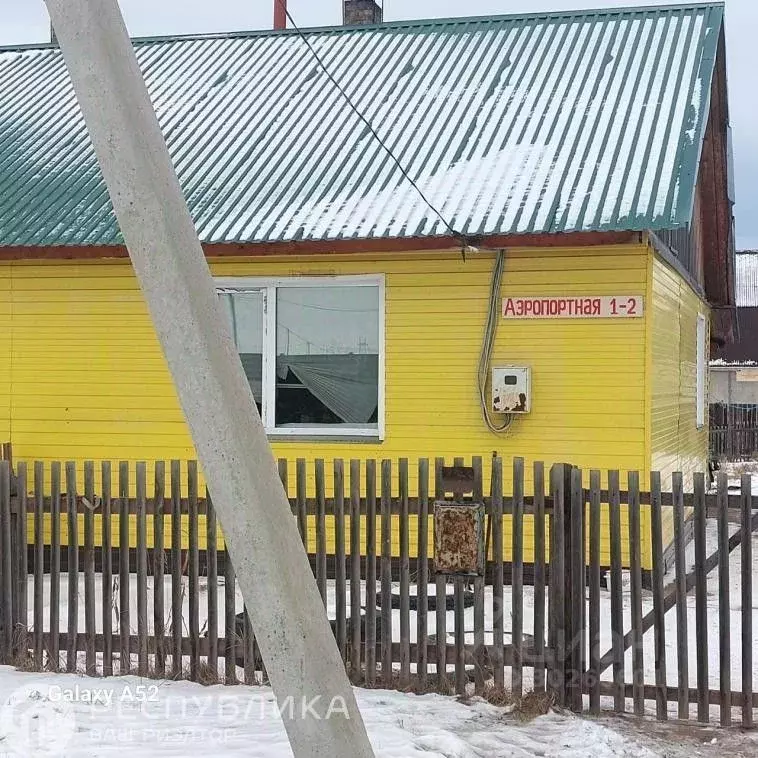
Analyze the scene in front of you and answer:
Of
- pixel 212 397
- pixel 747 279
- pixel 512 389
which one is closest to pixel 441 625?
pixel 212 397

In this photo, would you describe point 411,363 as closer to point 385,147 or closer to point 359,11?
point 385,147

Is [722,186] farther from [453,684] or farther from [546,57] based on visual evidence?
[453,684]

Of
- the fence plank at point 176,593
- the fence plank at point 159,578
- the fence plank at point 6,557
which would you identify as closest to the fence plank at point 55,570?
the fence plank at point 6,557

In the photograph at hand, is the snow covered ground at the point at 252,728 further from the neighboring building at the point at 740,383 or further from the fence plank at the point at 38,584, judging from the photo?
the neighboring building at the point at 740,383

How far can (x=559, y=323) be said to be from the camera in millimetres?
9773

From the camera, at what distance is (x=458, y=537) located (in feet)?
20.2

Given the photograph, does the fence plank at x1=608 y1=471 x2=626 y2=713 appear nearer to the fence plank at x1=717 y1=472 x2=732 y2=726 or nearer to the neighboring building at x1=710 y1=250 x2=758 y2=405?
the fence plank at x1=717 y1=472 x2=732 y2=726

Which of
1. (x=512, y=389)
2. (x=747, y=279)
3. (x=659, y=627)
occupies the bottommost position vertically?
(x=659, y=627)

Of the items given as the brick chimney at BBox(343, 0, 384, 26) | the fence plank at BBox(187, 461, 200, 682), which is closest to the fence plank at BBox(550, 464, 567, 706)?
the fence plank at BBox(187, 461, 200, 682)

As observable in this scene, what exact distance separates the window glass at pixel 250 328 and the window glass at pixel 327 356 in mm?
191

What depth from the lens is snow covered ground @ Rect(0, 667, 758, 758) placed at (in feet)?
16.7

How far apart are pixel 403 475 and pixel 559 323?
402cm

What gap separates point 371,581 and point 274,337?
4.63m

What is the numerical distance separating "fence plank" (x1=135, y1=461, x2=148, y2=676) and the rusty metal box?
1.73m
